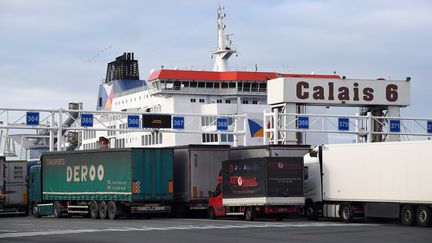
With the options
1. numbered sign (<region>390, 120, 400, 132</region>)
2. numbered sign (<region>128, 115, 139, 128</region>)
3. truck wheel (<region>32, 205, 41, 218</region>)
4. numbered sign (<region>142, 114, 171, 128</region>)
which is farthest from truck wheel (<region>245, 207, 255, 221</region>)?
numbered sign (<region>390, 120, 400, 132</region>)

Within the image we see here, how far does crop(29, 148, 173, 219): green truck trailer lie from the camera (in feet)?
121

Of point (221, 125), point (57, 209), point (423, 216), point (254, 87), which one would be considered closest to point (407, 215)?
point (423, 216)

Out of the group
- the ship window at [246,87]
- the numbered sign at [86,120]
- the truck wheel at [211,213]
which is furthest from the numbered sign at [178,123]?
the truck wheel at [211,213]

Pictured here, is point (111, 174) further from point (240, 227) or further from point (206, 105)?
point (206, 105)

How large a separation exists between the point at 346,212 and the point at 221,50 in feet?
174

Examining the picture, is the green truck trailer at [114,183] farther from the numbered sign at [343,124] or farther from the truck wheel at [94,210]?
the numbered sign at [343,124]

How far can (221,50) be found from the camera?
281ft

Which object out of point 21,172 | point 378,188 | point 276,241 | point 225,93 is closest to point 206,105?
point 225,93

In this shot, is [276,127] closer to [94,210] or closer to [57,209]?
[57,209]

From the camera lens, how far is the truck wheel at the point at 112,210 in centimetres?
3694

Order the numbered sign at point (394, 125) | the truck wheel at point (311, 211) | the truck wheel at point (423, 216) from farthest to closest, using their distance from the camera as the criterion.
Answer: the numbered sign at point (394, 125), the truck wheel at point (311, 211), the truck wheel at point (423, 216)

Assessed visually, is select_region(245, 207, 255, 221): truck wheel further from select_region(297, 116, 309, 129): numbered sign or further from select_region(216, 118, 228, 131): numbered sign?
select_region(216, 118, 228, 131): numbered sign

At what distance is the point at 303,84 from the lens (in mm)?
55219

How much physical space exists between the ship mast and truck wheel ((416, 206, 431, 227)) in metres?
55.6
